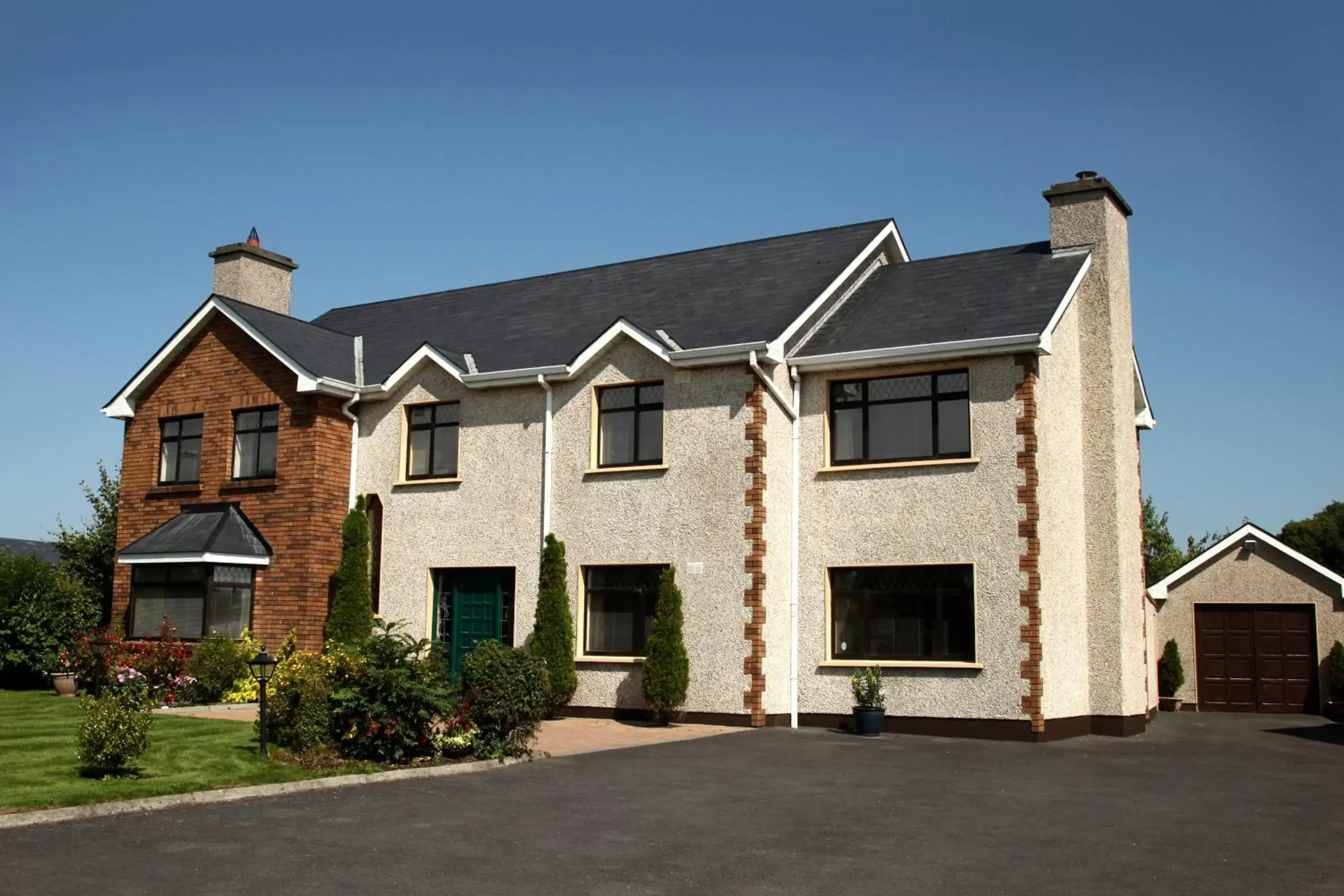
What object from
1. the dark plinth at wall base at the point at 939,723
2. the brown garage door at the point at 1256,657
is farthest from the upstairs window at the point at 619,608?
the brown garage door at the point at 1256,657

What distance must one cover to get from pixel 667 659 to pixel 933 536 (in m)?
4.41

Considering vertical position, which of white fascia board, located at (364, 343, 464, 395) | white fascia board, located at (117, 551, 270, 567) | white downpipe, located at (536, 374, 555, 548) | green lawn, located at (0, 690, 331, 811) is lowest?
green lawn, located at (0, 690, 331, 811)

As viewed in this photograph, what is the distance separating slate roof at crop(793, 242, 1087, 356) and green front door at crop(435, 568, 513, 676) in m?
6.53

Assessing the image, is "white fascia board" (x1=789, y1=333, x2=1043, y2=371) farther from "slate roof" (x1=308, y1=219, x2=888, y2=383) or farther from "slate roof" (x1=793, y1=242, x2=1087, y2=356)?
"slate roof" (x1=308, y1=219, x2=888, y2=383)

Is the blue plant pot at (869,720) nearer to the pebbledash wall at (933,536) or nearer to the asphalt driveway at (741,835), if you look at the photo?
the pebbledash wall at (933,536)

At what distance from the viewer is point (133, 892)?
26.6 ft

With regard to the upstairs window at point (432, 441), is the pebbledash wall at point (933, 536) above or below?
below

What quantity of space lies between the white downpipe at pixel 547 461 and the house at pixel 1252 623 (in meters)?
12.7

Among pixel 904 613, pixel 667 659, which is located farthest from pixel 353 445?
pixel 904 613

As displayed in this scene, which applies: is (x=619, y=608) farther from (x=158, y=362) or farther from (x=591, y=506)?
(x=158, y=362)

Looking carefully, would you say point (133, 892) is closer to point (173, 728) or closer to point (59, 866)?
point (59, 866)

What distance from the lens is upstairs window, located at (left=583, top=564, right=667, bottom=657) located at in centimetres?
2080

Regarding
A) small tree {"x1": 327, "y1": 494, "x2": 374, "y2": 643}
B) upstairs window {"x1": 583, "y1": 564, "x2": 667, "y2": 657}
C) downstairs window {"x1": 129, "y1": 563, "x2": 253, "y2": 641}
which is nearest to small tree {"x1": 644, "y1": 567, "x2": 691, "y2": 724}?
upstairs window {"x1": 583, "y1": 564, "x2": 667, "y2": 657}

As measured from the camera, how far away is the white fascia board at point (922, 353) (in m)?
18.8
